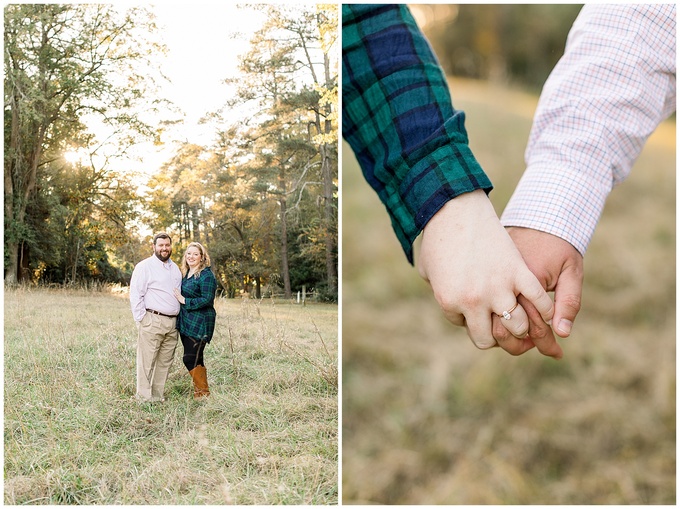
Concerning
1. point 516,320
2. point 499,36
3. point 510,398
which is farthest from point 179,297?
point 499,36

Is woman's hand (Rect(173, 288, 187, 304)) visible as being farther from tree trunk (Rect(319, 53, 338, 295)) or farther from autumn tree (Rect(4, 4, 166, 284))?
tree trunk (Rect(319, 53, 338, 295))

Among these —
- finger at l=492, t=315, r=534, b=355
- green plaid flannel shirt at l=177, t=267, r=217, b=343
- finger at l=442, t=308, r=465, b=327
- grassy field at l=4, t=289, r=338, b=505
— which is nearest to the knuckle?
finger at l=492, t=315, r=534, b=355

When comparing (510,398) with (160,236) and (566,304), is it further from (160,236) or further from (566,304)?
(160,236)

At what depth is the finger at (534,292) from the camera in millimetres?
1321

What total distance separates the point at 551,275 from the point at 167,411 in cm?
114

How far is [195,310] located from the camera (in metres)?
1.87

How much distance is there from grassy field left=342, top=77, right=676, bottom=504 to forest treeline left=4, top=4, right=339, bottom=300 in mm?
514

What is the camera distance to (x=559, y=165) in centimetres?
150

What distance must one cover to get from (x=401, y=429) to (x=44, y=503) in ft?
3.49

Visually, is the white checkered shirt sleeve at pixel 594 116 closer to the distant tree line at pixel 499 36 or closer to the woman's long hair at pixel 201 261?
the woman's long hair at pixel 201 261

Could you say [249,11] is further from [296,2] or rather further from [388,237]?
[388,237]

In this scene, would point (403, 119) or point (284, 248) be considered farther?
point (284, 248)

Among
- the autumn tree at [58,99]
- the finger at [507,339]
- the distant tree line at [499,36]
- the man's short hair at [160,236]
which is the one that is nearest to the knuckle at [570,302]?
the finger at [507,339]

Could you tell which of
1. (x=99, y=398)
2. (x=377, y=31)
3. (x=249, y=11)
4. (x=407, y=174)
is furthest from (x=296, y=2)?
(x=99, y=398)
